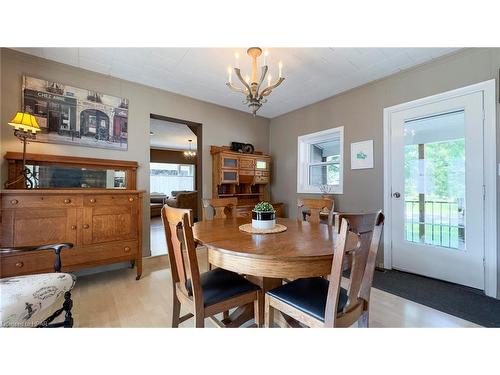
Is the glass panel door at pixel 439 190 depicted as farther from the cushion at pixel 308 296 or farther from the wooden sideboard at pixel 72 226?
the wooden sideboard at pixel 72 226

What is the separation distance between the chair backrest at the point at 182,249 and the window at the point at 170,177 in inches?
303

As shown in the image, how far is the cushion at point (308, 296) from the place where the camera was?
3.43ft

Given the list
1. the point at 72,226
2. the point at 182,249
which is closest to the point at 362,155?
the point at 182,249

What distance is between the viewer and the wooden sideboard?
1755 millimetres

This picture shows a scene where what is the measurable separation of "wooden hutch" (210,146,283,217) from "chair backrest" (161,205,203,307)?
6.97 ft

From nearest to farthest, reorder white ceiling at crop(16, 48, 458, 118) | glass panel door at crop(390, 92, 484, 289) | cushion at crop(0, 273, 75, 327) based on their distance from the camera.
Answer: cushion at crop(0, 273, 75, 327) → glass panel door at crop(390, 92, 484, 289) → white ceiling at crop(16, 48, 458, 118)

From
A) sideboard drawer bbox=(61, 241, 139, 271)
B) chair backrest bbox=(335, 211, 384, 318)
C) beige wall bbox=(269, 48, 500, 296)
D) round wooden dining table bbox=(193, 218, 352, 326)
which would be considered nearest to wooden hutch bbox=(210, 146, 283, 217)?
beige wall bbox=(269, 48, 500, 296)

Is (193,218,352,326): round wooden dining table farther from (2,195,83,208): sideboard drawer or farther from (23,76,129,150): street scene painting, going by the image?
(23,76,129,150): street scene painting

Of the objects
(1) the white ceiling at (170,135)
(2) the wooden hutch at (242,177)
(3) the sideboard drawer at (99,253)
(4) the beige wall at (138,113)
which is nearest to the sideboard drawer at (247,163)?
(2) the wooden hutch at (242,177)

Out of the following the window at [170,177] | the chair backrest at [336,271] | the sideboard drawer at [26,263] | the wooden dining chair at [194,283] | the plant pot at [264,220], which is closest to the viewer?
the chair backrest at [336,271]

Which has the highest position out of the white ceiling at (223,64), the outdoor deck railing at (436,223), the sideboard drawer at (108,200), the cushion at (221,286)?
the white ceiling at (223,64)
